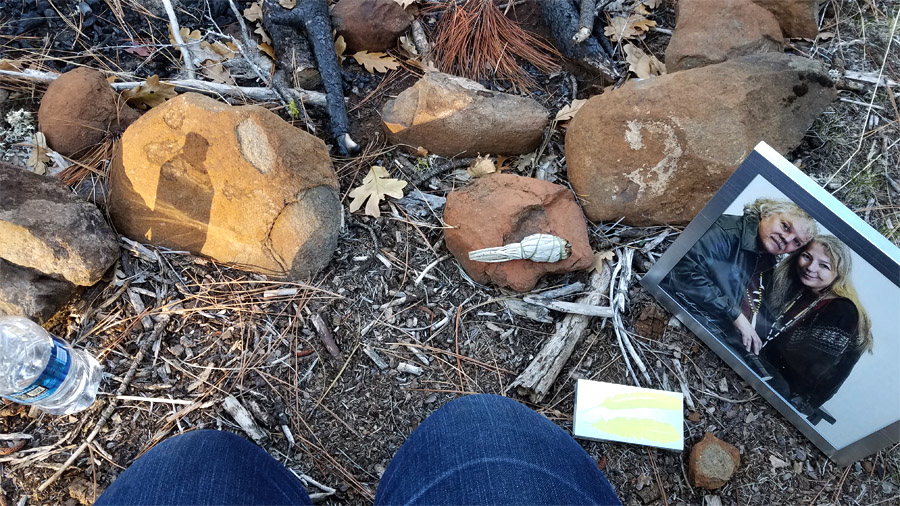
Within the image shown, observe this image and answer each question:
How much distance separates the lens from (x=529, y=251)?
230cm

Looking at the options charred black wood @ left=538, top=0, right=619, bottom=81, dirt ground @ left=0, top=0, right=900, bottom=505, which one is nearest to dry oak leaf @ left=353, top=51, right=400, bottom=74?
dirt ground @ left=0, top=0, right=900, bottom=505

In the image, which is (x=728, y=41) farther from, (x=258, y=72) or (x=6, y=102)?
(x=6, y=102)

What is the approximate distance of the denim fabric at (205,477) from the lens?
57.3 inches

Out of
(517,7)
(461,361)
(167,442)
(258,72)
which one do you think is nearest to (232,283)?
(167,442)

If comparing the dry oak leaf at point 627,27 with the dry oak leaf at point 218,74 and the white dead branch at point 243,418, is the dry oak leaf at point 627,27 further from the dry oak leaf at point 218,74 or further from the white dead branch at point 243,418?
the white dead branch at point 243,418

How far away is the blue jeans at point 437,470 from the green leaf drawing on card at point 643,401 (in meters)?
0.51

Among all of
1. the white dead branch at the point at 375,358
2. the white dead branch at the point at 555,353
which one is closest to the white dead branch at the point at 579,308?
the white dead branch at the point at 555,353

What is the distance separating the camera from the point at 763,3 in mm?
3090

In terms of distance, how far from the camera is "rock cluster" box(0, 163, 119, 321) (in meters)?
2.02

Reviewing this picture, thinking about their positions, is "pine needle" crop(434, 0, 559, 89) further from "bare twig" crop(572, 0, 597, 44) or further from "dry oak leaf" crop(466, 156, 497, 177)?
"dry oak leaf" crop(466, 156, 497, 177)

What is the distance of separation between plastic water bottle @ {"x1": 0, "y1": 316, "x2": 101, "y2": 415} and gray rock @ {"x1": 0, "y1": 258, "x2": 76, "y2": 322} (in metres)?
0.04

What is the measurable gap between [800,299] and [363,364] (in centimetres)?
166

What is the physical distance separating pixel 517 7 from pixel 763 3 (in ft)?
4.64

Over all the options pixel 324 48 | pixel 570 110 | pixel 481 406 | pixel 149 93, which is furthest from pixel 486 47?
pixel 481 406
